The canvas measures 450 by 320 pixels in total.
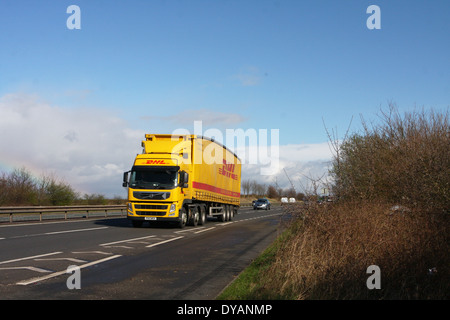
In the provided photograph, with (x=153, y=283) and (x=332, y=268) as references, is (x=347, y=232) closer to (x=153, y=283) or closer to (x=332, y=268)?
(x=332, y=268)

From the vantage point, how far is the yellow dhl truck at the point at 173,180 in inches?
820

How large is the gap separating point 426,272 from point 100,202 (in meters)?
43.7

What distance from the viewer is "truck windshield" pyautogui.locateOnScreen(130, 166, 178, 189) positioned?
20.9m

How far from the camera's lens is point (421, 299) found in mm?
6203

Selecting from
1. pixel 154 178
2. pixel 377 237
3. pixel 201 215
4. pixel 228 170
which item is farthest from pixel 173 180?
pixel 377 237

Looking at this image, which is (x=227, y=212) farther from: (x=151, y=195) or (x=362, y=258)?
(x=362, y=258)

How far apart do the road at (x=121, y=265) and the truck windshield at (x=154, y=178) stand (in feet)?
14.9

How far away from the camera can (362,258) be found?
7.81 meters

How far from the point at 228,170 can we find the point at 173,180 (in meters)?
10.1

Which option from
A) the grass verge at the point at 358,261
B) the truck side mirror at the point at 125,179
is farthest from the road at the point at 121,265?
the truck side mirror at the point at 125,179

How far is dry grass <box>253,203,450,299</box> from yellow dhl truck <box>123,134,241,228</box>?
36.9 feet

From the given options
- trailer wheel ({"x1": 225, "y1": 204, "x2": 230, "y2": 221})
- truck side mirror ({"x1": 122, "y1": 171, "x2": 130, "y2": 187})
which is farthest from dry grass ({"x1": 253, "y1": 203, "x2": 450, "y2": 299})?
trailer wheel ({"x1": 225, "y1": 204, "x2": 230, "y2": 221})

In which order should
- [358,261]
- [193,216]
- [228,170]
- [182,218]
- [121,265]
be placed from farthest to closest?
[228,170] → [193,216] → [182,218] → [121,265] → [358,261]
